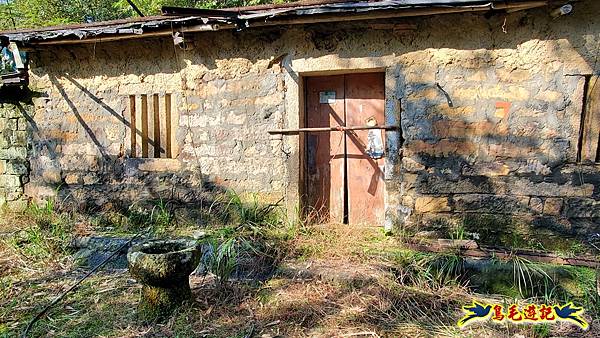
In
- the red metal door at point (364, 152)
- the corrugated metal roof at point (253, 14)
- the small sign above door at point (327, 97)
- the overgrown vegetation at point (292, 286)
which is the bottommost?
the overgrown vegetation at point (292, 286)

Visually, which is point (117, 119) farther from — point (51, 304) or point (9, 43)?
point (51, 304)

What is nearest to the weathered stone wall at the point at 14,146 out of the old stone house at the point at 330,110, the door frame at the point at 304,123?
the old stone house at the point at 330,110

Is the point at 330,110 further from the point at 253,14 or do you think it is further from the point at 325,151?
the point at 253,14

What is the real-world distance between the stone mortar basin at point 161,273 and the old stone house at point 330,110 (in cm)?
178

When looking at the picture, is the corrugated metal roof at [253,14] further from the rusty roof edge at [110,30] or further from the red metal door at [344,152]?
the red metal door at [344,152]

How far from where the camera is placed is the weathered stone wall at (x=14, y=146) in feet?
18.0

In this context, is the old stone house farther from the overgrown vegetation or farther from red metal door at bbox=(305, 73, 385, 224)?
the overgrown vegetation

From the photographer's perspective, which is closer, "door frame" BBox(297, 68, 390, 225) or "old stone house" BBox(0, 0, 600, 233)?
"old stone house" BBox(0, 0, 600, 233)

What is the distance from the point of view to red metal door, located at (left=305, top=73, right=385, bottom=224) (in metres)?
4.64

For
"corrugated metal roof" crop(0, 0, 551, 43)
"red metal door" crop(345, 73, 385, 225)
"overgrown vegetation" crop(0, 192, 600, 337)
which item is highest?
"corrugated metal roof" crop(0, 0, 551, 43)

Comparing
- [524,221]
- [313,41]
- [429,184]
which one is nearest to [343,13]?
[313,41]

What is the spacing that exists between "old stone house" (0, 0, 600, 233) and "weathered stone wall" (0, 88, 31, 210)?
0.02 metres

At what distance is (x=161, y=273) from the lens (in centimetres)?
285

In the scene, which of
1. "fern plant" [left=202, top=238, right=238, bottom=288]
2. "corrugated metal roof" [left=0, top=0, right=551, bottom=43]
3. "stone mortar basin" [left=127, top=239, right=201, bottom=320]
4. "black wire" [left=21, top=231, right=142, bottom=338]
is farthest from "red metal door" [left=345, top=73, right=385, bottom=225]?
"black wire" [left=21, top=231, right=142, bottom=338]
